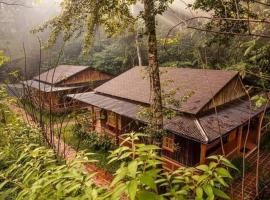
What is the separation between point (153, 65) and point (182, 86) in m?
5.69

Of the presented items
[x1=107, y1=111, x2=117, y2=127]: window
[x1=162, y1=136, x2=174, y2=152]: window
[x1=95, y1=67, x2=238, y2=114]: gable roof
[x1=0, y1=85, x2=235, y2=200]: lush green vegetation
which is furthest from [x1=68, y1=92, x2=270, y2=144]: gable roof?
[x1=0, y1=85, x2=235, y2=200]: lush green vegetation

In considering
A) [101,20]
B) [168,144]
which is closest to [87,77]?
[168,144]

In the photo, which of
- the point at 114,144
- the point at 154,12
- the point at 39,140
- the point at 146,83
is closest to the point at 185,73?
the point at 146,83

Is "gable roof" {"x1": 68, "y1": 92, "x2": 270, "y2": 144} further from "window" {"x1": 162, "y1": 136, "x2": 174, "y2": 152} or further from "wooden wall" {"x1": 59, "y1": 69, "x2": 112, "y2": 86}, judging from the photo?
"wooden wall" {"x1": 59, "y1": 69, "x2": 112, "y2": 86}

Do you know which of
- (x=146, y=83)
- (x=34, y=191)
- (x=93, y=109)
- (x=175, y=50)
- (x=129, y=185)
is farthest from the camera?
(x=175, y=50)

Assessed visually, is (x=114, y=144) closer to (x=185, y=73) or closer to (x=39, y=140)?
(x=185, y=73)

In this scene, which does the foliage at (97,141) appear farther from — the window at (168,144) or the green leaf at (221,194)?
the green leaf at (221,194)

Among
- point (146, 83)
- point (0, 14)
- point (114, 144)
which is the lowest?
point (114, 144)

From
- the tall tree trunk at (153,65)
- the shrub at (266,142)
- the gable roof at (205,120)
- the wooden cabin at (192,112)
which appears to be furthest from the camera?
the shrub at (266,142)

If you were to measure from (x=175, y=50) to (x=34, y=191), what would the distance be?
94.6 feet

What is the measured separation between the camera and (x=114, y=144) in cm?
1527

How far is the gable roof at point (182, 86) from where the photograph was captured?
Result: 12328mm

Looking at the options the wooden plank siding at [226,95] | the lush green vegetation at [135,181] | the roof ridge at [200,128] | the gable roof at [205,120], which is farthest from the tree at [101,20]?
the lush green vegetation at [135,181]

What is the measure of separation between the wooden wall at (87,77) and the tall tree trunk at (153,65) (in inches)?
728
